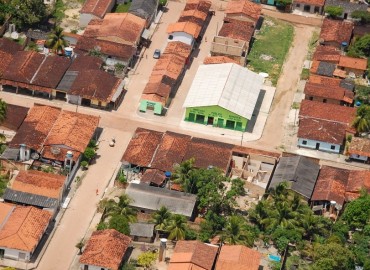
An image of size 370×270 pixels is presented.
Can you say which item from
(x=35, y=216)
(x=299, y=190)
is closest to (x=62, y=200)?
(x=35, y=216)

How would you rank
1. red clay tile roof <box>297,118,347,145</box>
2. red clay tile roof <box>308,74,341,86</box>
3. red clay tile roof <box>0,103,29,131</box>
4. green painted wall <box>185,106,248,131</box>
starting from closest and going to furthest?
red clay tile roof <box>0,103,29,131</box>
red clay tile roof <box>297,118,347,145</box>
green painted wall <box>185,106,248,131</box>
red clay tile roof <box>308,74,341,86</box>

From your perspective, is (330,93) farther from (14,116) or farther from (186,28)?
(14,116)

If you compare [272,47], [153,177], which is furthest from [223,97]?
[272,47]

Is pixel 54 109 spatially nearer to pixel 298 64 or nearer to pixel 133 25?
pixel 133 25

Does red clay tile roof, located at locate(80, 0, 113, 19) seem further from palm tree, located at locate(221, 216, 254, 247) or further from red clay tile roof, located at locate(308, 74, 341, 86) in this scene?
palm tree, located at locate(221, 216, 254, 247)

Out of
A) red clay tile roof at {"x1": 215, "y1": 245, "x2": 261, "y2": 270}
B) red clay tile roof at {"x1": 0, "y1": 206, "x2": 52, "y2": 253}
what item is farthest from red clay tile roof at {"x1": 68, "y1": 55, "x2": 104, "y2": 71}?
red clay tile roof at {"x1": 215, "y1": 245, "x2": 261, "y2": 270}

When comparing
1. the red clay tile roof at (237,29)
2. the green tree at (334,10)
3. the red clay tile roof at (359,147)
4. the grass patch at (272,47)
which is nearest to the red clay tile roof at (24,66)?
the red clay tile roof at (237,29)

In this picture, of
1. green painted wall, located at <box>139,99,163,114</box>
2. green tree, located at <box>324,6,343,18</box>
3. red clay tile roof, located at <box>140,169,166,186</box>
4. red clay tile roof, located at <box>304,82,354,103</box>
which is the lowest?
red clay tile roof, located at <box>140,169,166,186</box>
